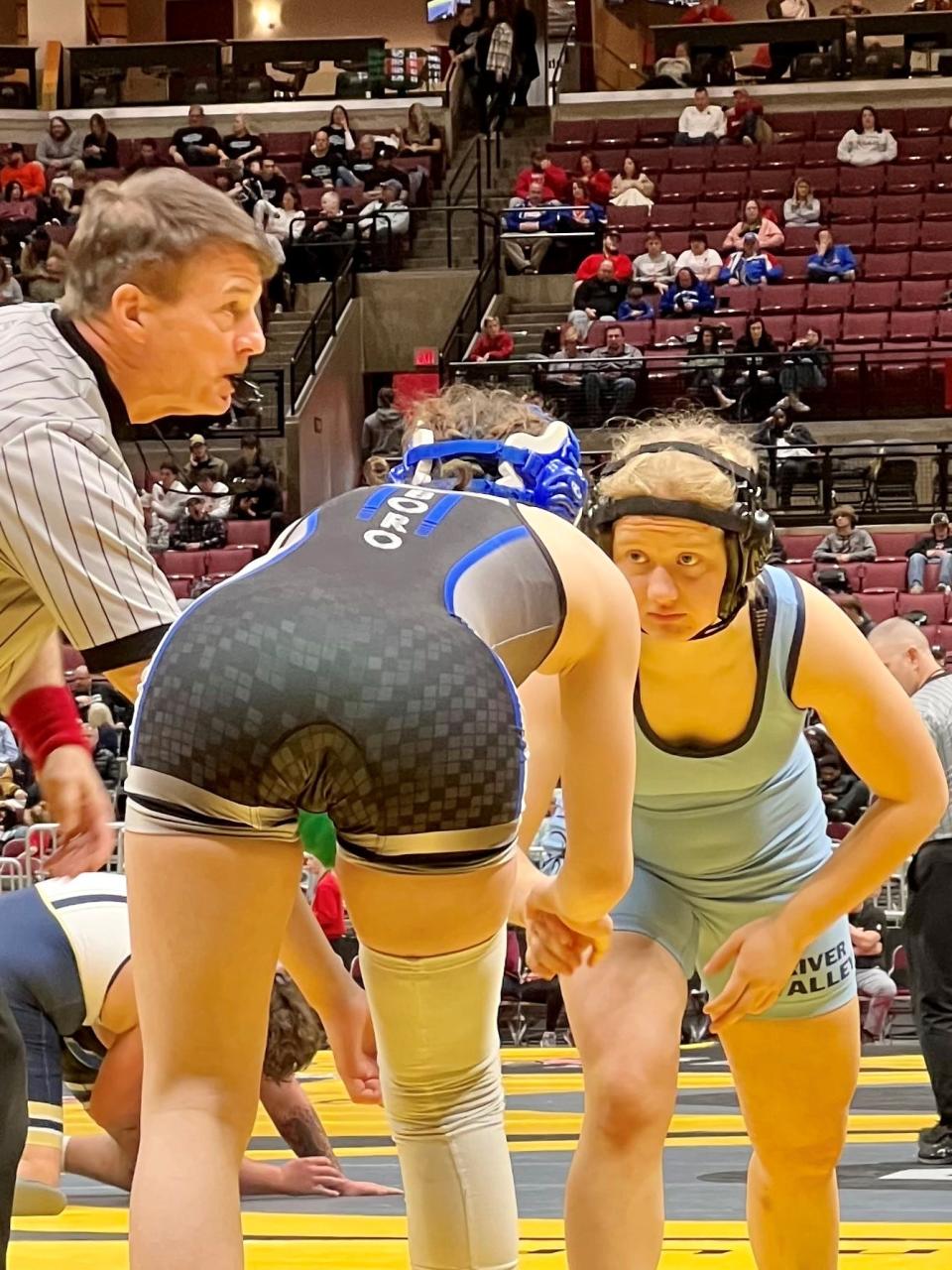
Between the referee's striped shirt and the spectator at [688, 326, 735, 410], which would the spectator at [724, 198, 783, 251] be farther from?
the referee's striped shirt

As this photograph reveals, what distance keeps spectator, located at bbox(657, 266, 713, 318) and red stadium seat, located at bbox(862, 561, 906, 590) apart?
423 centimetres

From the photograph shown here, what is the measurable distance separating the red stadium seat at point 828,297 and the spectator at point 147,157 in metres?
7.11

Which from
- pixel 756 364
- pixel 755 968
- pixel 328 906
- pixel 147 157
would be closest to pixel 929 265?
pixel 756 364

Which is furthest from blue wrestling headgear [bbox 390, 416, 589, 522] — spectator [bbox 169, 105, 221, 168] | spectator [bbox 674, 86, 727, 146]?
spectator [bbox 169, 105, 221, 168]

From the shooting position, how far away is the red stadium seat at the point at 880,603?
524 inches

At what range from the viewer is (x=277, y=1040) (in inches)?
166

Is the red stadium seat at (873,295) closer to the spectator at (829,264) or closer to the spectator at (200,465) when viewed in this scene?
the spectator at (829,264)

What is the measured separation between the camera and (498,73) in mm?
22859

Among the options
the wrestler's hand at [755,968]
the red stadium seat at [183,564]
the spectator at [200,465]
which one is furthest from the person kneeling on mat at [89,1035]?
the spectator at [200,465]

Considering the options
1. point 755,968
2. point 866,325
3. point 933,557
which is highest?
point 866,325

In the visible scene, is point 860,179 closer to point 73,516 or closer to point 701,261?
point 701,261

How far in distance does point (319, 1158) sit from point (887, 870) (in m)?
1.87

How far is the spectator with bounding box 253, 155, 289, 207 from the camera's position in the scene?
2055 cm

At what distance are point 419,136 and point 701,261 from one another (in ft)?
16.3
